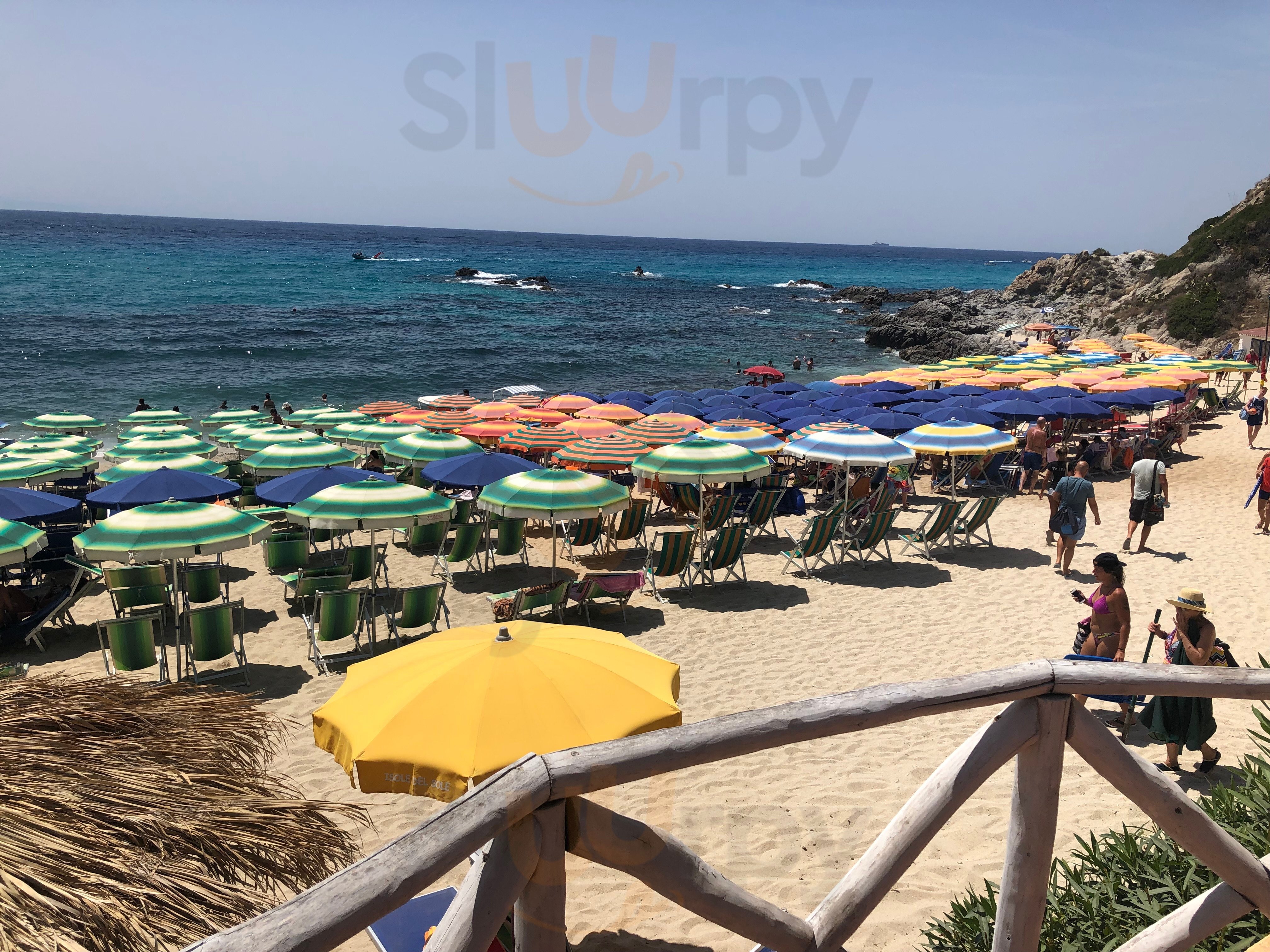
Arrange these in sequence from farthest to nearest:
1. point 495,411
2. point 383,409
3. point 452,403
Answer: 1. point 452,403
2. point 383,409
3. point 495,411

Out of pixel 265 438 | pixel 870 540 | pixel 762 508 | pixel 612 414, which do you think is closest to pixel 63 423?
pixel 265 438

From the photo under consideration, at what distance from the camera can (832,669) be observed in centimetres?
713

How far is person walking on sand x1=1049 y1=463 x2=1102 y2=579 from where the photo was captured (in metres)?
9.12

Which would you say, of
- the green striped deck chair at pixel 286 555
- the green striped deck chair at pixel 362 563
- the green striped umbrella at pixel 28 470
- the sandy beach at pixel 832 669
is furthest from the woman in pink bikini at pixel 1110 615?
the green striped umbrella at pixel 28 470

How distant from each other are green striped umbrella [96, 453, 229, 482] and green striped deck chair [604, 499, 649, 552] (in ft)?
16.9

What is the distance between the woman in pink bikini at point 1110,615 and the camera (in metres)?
5.84

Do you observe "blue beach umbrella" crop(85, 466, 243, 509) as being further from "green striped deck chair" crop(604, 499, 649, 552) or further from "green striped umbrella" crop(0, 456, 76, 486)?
"green striped deck chair" crop(604, 499, 649, 552)

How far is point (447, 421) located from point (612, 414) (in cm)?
347

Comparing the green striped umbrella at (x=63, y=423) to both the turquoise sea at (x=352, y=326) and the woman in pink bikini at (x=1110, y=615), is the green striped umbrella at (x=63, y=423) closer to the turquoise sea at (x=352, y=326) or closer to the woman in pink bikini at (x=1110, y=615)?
the turquoise sea at (x=352, y=326)

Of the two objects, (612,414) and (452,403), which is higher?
(612,414)

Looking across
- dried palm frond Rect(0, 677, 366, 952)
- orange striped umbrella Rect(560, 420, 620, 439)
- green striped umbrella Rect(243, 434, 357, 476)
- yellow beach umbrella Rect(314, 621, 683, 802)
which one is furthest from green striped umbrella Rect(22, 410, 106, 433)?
dried palm frond Rect(0, 677, 366, 952)

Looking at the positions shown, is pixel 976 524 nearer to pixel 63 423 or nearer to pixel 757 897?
pixel 757 897

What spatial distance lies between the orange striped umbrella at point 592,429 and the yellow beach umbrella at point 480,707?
337 inches

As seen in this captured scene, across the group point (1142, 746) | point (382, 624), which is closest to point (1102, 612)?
point (1142, 746)
